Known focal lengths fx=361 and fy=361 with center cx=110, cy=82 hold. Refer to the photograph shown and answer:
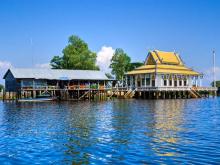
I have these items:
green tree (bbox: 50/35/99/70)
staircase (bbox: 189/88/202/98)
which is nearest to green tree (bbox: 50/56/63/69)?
green tree (bbox: 50/35/99/70)

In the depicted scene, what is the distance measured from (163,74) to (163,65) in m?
4.67

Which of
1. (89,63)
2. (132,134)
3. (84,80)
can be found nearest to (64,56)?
(89,63)

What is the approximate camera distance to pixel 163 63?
82.1 metres

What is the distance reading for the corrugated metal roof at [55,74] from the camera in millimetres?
67144

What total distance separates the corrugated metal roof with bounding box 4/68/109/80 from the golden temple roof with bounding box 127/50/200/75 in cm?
980

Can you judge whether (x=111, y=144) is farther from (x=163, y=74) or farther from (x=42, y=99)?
(x=163, y=74)

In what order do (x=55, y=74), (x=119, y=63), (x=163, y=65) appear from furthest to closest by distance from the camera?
(x=119, y=63)
(x=163, y=65)
(x=55, y=74)

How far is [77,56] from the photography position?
3317 inches

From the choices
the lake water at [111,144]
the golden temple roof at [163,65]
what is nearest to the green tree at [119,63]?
the golden temple roof at [163,65]

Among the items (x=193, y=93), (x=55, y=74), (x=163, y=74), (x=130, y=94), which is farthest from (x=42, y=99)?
(x=193, y=93)

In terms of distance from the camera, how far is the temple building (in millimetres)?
76750

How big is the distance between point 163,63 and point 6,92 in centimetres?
3515

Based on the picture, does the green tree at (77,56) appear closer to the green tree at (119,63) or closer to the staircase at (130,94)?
the green tree at (119,63)

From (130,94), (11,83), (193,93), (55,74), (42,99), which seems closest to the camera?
(42,99)
